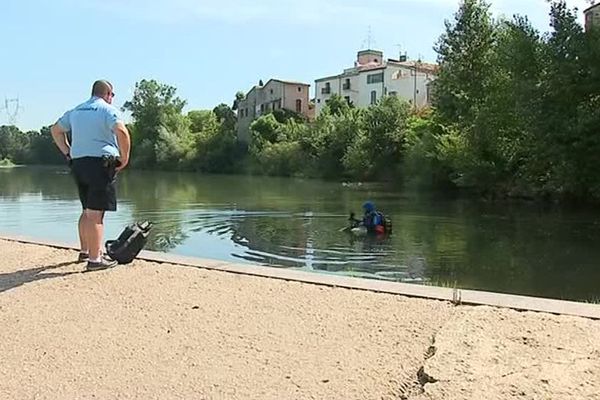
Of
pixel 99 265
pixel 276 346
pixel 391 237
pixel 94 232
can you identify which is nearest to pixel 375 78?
pixel 391 237

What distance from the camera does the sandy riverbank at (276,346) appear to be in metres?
3.92

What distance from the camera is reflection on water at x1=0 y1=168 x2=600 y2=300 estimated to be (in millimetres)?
14289

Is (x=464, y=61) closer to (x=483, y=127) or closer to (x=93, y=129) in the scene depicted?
(x=483, y=127)

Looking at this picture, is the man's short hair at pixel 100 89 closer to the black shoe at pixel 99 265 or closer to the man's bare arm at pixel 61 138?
the man's bare arm at pixel 61 138

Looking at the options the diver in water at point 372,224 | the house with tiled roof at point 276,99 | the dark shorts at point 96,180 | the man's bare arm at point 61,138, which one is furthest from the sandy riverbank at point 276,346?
the house with tiled roof at point 276,99

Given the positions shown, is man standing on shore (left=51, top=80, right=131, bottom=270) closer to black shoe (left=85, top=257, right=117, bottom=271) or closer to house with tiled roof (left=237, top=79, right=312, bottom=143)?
black shoe (left=85, top=257, right=117, bottom=271)

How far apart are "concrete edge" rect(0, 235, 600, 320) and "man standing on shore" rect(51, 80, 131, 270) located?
0.75 meters

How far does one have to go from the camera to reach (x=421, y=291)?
5.89 meters

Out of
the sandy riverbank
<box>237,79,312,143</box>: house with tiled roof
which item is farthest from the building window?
the sandy riverbank

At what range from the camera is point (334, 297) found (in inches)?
226

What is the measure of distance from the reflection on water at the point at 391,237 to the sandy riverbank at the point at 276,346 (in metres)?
7.63

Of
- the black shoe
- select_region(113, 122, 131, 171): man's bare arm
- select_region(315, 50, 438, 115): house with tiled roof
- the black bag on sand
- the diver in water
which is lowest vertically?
the diver in water

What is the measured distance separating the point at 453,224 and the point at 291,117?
63336mm

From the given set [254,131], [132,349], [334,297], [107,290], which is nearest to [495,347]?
[334,297]
